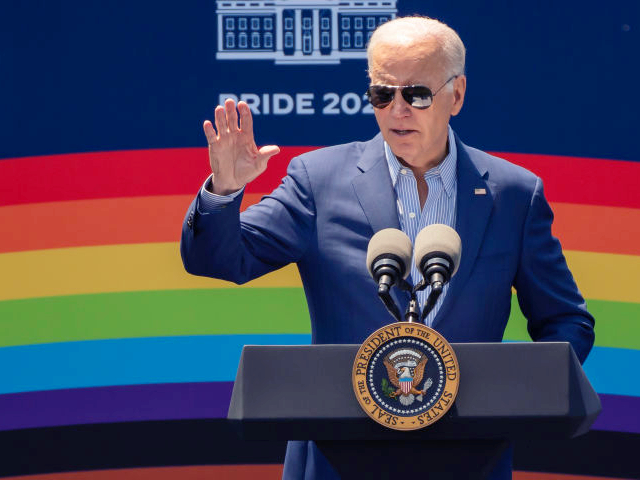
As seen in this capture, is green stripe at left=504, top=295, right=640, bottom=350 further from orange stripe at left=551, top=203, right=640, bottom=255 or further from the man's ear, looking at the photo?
the man's ear

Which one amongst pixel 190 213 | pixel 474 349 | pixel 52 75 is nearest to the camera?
pixel 474 349

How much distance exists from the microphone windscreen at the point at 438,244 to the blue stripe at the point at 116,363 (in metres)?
1.84

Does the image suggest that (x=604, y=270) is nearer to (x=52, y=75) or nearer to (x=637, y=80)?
(x=637, y=80)

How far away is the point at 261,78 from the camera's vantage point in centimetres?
346

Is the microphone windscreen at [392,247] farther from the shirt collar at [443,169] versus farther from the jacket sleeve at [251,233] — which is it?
the shirt collar at [443,169]

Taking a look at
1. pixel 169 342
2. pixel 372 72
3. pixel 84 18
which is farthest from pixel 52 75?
pixel 372 72

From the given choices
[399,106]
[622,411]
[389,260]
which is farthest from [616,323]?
[389,260]

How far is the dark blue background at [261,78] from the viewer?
3.43 metres

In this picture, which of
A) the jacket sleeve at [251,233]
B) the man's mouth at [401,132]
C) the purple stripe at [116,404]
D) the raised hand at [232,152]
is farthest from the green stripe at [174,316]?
the raised hand at [232,152]

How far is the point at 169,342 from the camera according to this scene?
3459 millimetres

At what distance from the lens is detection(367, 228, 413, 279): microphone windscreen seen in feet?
5.52

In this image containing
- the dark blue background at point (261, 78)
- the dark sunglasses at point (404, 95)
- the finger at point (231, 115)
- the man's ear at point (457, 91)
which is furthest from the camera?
the dark blue background at point (261, 78)

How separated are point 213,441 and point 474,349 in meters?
2.03

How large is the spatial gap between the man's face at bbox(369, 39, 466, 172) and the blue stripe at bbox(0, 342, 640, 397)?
1.46m
